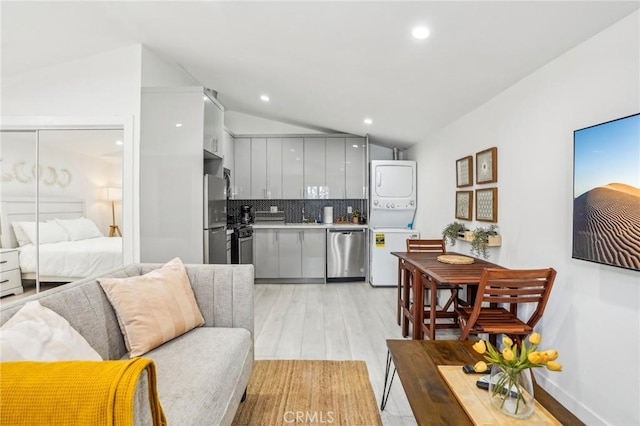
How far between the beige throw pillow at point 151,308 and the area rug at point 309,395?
660 mm

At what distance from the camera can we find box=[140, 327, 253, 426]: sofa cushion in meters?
1.20

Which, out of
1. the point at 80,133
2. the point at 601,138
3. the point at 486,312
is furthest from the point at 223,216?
the point at 601,138

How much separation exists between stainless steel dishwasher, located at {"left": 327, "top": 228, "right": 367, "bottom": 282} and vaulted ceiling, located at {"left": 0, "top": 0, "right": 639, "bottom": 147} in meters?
2.01

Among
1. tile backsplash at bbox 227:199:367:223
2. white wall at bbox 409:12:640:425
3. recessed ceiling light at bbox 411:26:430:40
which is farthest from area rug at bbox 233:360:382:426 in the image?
tile backsplash at bbox 227:199:367:223

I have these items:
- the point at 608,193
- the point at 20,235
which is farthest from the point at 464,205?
the point at 20,235

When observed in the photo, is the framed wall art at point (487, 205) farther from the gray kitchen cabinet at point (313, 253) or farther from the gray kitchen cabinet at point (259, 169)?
the gray kitchen cabinet at point (259, 169)

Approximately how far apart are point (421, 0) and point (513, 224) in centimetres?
177

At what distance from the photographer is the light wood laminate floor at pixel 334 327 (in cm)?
249

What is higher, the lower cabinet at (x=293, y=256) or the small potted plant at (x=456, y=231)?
the small potted plant at (x=456, y=231)

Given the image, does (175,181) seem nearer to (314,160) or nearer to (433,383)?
(433,383)

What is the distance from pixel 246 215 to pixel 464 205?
3655mm

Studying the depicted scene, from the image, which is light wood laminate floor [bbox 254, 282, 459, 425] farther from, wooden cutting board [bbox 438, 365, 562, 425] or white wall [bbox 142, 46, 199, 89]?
white wall [bbox 142, 46, 199, 89]

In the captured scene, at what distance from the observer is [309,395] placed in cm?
210

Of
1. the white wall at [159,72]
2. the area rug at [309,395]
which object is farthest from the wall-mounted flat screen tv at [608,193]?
the white wall at [159,72]
